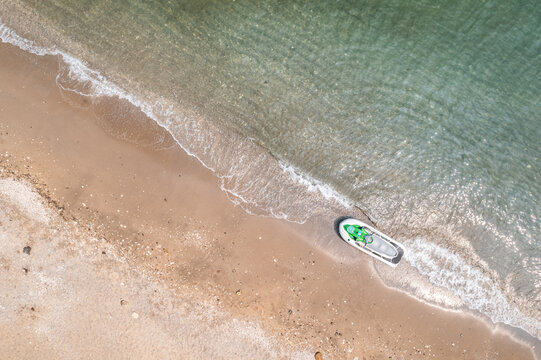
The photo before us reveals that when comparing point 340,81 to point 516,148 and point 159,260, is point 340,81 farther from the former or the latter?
point 159,260

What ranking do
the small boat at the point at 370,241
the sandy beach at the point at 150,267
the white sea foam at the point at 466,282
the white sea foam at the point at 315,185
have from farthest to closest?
the white sea foam at the point at 315,185, the white sea foam at the point at 466,282, the small boat at the point at 370,241, the sandy beach at the point at 150,267

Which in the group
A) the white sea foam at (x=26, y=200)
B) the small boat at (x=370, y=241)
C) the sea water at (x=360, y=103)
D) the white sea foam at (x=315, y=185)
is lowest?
the white sea foam at (x=26, y=200)

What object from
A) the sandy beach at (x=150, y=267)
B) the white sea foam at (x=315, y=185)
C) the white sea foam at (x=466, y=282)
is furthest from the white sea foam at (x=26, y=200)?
the white sea foam at (x=466, y=282)

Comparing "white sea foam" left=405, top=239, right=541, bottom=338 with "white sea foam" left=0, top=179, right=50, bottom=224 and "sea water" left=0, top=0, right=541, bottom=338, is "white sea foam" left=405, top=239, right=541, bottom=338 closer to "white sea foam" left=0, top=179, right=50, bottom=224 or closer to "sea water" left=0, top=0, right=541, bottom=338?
"sea water" left=0, top=0, right=541, bottom=338

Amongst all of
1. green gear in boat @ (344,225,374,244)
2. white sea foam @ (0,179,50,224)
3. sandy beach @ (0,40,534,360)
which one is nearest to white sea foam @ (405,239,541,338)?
sandy beach @ (0,40,534,360)

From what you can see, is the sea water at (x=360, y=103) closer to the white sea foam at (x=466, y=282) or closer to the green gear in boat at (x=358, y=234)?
the white sea foam at (x=466, y=282)
